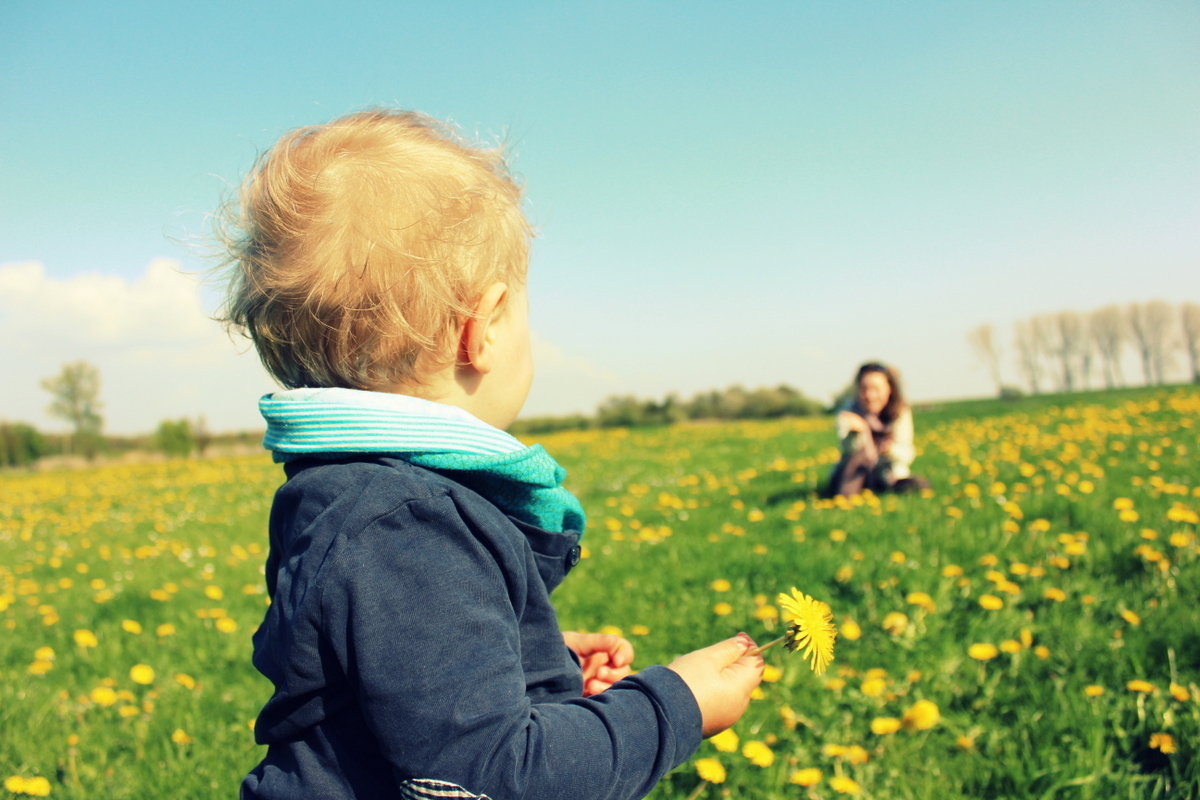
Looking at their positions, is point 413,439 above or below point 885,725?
above

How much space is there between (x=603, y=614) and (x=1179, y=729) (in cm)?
209

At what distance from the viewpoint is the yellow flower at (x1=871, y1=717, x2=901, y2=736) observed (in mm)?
2100

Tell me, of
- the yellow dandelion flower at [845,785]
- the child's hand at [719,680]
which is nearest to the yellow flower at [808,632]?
the child's hand at [719,680]

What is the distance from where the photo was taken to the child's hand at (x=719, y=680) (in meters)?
1.10

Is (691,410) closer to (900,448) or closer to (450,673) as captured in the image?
(900,448)

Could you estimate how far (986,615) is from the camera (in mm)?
2902

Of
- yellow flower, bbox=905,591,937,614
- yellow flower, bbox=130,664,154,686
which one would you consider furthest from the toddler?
yellow flower, bbox=130,664,154,686

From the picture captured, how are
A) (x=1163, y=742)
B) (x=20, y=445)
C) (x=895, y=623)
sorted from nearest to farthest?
(x=1163, y=742) < (x=895, y=623) < (x=20, y=445)

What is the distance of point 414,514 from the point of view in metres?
0.96

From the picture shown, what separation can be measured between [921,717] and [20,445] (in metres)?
40.2

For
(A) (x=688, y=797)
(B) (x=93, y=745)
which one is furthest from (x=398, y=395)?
(B) (x=93, y=745)

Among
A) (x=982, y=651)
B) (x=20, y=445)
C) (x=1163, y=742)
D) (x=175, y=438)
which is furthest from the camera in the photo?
(x=20, y=445)

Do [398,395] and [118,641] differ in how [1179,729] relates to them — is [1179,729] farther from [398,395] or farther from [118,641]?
[118,641]

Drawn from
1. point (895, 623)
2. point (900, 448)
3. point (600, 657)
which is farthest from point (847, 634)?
point (900, 448)
